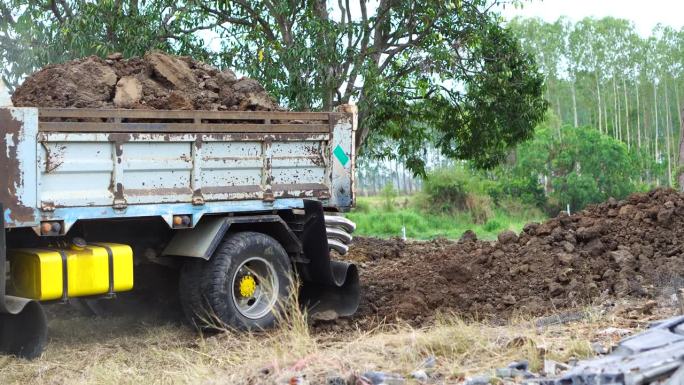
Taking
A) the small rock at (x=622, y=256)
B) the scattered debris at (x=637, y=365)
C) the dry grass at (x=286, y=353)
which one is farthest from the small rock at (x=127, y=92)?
the small rock at (x=622, y=256)

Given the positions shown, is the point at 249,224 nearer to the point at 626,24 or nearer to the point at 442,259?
the point at 442,259

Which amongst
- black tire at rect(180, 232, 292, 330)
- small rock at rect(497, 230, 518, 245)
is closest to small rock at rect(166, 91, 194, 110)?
black tire at rect(180, 232, 292, 330)

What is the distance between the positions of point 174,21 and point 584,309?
876 cm

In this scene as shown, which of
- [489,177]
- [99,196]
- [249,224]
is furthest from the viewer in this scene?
[489,177]

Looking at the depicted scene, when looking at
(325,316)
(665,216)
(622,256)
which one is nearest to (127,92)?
(325,316)

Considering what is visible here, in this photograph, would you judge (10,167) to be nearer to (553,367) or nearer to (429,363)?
(429,363)

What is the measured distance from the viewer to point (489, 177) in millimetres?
39438

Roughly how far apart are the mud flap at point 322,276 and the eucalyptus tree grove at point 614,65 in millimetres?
44114

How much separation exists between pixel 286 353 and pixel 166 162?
264cm

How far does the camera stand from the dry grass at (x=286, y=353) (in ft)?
19.9

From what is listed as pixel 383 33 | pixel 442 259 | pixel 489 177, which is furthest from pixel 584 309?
pixel 489 177

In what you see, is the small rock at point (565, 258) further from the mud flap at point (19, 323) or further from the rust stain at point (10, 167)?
the rust stain at point (10, 167)

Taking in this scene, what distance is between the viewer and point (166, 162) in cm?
837

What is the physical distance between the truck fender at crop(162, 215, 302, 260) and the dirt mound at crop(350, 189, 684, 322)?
127 centimetres
